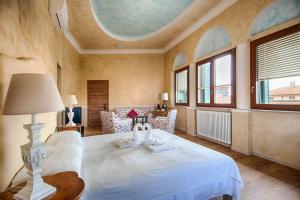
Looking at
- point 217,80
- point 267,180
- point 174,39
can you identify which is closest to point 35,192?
point 267,180

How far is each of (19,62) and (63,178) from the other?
3.40ft

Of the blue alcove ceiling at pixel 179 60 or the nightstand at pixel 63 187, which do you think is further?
the blue alcove ceiling at pixel 179 60

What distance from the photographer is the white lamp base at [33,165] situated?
85 cm

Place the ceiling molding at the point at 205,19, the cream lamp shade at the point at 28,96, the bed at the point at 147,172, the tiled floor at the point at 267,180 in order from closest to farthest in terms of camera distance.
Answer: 1. the cream lamp shade at the point at 28,96
2. the bed at the point at 147,172
3. the tiled floor at the point at 267,180
4. the ceiling molding at the point at 205,19

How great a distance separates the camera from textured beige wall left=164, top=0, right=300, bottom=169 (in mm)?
2693

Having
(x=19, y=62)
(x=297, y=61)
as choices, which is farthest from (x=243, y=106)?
(x=19, y=62)

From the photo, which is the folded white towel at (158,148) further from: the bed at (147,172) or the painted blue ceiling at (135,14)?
the painted blue ceiling at (135,14)

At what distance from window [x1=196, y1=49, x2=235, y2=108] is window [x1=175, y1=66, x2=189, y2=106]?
72 centimetres

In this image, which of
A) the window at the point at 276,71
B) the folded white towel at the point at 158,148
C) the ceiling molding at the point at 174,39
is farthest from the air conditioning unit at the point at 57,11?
the window at the point at 276,71

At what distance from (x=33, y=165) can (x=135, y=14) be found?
4488 mm

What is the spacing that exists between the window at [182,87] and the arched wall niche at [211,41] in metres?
0.75

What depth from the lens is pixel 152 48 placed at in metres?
7.27

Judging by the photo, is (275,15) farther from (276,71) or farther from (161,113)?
(161,113)

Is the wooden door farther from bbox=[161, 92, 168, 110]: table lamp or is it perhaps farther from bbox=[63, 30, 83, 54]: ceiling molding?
bbox=[161, 92, 168, 110]: table lamp
